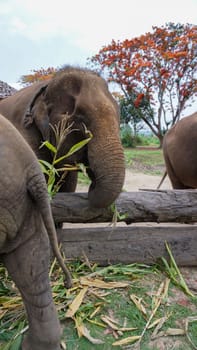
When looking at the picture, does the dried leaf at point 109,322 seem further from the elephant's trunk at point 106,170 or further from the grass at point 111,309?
the elephant's trunk at point 106,170

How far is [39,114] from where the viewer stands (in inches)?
125

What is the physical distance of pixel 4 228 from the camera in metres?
1.61

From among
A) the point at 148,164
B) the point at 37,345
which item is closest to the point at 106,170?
the point at 37,345

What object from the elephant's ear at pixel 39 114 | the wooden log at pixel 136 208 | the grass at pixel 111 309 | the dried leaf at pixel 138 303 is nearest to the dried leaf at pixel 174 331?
the grass at pixel 111 309

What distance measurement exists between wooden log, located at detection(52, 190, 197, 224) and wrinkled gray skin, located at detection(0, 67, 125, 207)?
0.60 ft

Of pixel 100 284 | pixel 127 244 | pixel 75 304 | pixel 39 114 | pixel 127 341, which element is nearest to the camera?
pixel 127 341

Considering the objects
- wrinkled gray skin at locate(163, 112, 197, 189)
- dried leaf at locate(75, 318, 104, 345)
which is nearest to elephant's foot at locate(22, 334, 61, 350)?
dried leaf at locate(75, 318, 104, 345)

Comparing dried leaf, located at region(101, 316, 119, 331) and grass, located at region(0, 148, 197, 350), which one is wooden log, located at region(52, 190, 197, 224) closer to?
grass, located at region(0, 148, 197, 350)

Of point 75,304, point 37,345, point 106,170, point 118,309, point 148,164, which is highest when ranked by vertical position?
point 106,170

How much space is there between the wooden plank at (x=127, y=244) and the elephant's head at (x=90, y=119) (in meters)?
0.39

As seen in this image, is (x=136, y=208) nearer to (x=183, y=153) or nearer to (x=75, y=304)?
(x=75, y=304)

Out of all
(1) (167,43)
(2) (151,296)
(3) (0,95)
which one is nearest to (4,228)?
(2) (151,296)

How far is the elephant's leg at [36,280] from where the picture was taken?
1.75m

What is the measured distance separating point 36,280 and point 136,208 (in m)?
1.27
